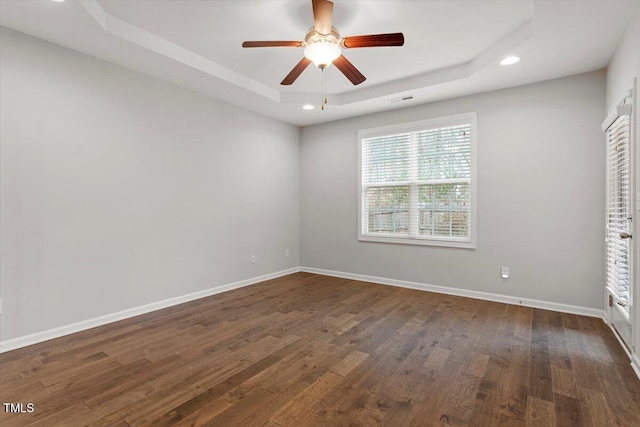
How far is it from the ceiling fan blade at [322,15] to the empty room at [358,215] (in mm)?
16

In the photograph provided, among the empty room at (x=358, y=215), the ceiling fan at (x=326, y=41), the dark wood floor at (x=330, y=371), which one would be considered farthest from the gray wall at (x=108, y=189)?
the ceiling fan at (x=326, y=41)

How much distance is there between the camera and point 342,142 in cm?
539

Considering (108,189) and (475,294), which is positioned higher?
(108,189)

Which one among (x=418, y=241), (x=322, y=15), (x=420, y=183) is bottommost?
(x=418, y=241)

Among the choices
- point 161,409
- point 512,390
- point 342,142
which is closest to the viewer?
point 161,409

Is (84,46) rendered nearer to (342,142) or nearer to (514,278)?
(342,142)

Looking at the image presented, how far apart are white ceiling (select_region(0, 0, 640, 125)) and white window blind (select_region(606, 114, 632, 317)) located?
0.86 metres

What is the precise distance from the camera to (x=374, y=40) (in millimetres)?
2422

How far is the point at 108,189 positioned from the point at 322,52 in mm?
2561

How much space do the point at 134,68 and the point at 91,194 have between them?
1433mm

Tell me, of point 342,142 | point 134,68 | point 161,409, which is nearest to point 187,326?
point 161,409

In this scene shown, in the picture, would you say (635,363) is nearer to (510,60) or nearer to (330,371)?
(330,371)

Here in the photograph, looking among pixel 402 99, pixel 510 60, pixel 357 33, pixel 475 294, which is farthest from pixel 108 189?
pixel 475 294

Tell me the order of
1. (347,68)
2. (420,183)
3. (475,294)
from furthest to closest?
(420,183) < (475,294) < (347,68)
